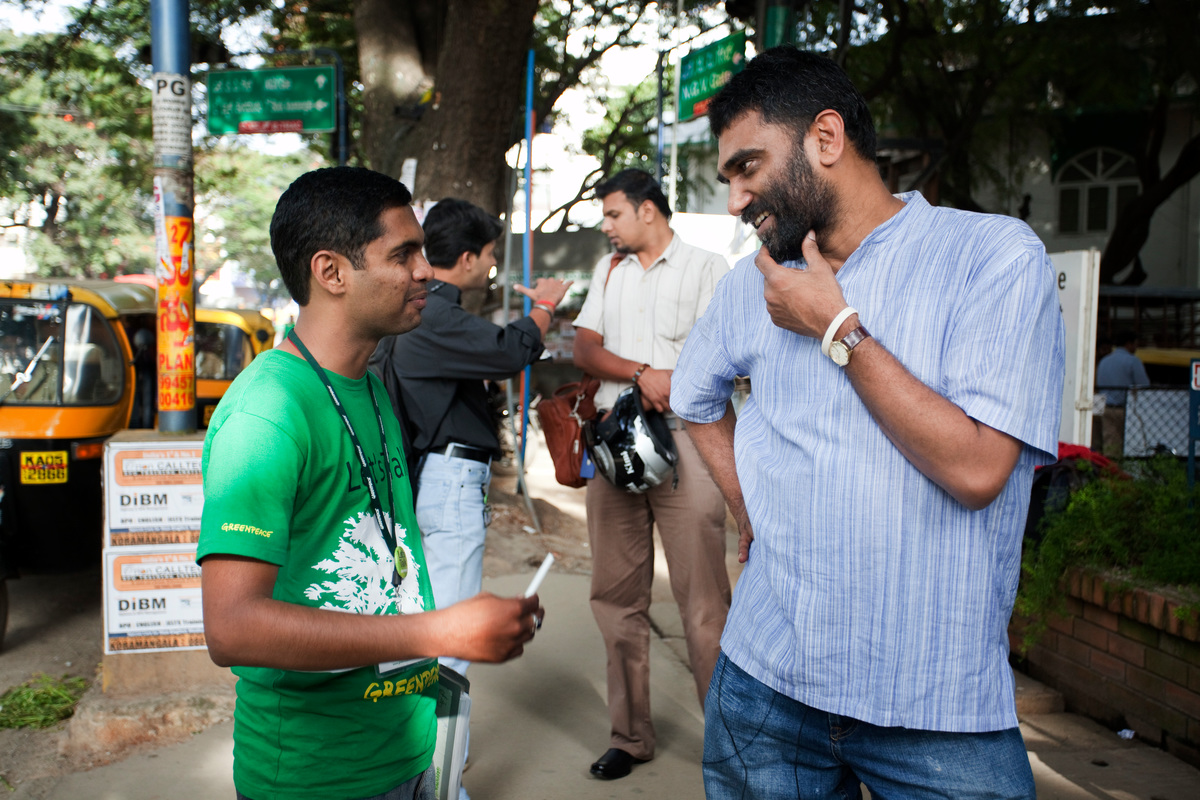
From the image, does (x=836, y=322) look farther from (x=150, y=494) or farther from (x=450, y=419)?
(x=150, y=494)

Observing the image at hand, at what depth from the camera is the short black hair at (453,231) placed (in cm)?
354

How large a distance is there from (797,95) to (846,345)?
0.49m

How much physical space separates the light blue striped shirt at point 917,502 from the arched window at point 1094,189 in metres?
22.4

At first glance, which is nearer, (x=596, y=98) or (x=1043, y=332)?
(x=1043, y=332)

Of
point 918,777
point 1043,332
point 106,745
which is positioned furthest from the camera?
point 106,745

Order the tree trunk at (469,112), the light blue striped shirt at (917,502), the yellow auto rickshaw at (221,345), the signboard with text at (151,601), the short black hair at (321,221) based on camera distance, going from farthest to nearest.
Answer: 1. the yellow auto rickshaw at (221,345)
2. the tree trunk at (469,112)
3. the signboard with text at (151,601)
4. the short black hair at (321,221)
5. the light blue striped shirt at (917,502)

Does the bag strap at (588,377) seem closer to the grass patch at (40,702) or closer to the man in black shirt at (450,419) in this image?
the man in black shirt at (450,419)

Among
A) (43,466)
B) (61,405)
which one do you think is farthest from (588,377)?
(61,405)

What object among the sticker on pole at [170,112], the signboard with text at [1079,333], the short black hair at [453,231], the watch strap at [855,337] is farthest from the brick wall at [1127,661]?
the sticker on pole at [170,112]

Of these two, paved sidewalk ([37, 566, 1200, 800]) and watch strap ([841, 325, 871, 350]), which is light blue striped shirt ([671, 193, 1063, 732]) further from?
paved sidewalk ([37, 566, 1200, 800])

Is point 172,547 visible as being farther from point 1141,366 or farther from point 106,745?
point 1141,366

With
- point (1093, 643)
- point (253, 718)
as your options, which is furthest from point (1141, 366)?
point (253, 718)

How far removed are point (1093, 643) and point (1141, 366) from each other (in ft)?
28.3

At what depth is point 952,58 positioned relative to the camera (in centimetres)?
1499
